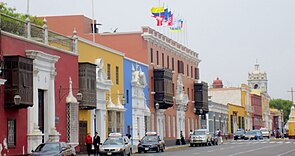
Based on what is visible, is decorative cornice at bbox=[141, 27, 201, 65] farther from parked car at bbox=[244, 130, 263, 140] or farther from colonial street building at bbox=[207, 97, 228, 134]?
parked car at bbox=[244, 130, 263, 140]

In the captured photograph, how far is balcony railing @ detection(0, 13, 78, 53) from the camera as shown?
37.1 meters

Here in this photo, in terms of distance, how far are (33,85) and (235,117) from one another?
258 feet

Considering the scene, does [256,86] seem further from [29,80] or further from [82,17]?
[29,80]

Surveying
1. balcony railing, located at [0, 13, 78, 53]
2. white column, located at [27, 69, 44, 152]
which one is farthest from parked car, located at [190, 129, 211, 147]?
white column, located at [27, 69, 44, 152]

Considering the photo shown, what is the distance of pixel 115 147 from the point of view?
4200 cm

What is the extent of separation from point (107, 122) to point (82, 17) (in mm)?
16838

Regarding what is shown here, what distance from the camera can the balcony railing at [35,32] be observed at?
122 feet

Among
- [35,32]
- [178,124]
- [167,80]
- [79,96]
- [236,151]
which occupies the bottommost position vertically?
[236,151]

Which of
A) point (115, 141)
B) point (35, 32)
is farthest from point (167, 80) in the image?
point (35, 32)

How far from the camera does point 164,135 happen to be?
71.7 metres

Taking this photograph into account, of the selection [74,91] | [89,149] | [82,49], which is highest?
[82,49]

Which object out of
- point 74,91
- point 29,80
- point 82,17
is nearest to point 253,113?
point 82,17

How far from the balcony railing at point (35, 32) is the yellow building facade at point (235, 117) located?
6550 cm

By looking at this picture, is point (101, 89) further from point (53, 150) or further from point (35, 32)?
point (53, 150)
